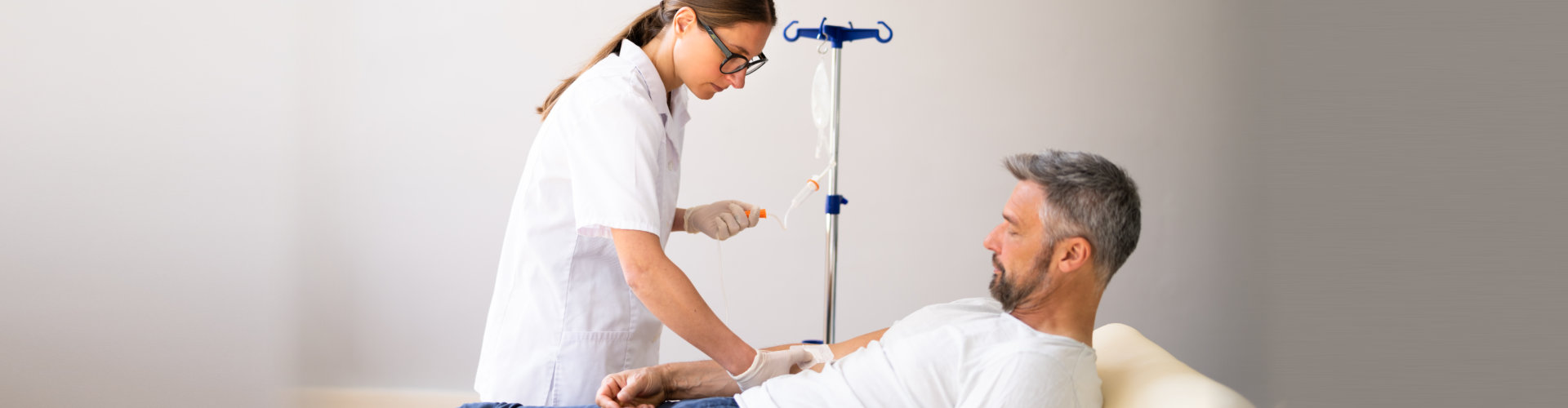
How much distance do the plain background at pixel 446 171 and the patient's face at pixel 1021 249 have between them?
133 centimetres

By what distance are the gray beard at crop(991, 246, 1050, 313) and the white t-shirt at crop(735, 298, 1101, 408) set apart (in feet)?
0.08

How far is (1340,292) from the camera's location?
576 mm

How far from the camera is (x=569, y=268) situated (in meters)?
1.40

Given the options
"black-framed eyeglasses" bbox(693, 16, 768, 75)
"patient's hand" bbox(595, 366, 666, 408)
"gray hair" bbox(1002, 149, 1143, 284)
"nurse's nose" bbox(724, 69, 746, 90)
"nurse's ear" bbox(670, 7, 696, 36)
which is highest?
"nurse's ear" bbox(670, 7, 696, 36)

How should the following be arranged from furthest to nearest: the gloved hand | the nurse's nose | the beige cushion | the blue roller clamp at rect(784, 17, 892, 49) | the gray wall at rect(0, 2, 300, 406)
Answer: the gray wall at rect(0, 2, 300, 406) < the blue roller clamp at rect(784, 17, 892, 49) < the gloved hand < the nurse's nose < the beige cushion

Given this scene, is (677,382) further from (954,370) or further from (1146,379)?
(1146,379)

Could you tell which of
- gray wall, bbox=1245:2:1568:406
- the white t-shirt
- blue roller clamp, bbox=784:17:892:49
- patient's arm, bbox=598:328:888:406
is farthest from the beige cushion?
blue roller clamp, bbox=784:17:892:49

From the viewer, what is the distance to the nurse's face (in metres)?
1.41

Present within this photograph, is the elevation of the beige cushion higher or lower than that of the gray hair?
lower

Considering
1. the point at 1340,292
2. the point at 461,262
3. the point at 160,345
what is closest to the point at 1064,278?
the point at 1340,292

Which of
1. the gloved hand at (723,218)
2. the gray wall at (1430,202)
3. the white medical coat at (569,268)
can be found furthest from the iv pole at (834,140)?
the gray wall at (1430,202)

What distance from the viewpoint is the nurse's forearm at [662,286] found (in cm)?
125

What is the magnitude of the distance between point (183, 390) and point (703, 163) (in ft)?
5.16

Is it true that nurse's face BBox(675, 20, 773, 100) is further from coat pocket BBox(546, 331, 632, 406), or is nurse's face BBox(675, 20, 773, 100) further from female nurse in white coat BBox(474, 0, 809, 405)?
coat pocket BBox(546, 331, 632, 406)
